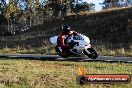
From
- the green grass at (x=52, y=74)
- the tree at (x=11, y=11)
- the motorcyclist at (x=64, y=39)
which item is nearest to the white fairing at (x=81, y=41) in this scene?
the motorcyclist at (x=64, y=39)

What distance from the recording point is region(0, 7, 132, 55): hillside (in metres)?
54.7

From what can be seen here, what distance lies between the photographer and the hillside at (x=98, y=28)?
54.7 meters

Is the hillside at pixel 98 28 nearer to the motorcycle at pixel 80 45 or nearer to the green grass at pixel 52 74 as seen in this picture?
the green grass at pixel 52 74

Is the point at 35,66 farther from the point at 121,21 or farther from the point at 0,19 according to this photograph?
the point at 0,19

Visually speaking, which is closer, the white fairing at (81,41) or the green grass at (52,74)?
the green grass at (52,74)

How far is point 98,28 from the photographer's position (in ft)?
212

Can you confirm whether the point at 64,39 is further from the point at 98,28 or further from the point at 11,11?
the point at 11,11

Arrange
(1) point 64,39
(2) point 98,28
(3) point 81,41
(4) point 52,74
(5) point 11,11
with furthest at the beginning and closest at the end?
(5) point 11,11 → (2) point 98,28 → (1) point 64,39 → (3) point 81,41 → (4) point 52,74

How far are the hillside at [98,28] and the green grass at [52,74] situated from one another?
81.1ft

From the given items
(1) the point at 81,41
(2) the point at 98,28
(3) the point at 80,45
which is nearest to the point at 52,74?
(3) the point at 80,45

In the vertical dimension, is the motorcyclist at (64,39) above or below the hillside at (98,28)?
above

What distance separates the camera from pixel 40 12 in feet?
367

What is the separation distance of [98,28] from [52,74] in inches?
1827

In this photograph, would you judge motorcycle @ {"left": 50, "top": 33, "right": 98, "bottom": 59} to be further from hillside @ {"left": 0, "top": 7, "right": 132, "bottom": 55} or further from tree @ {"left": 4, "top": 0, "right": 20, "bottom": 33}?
tree @ {"left": 4, "top": 0, "right": 20, "bottom": 33}
